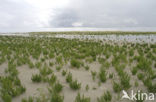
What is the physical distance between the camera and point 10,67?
189 inches

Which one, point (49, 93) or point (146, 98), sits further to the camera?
point (49, 93)

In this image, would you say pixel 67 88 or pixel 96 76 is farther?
pixel 96 76

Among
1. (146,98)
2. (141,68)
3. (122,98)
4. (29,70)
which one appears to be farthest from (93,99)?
(29,70)

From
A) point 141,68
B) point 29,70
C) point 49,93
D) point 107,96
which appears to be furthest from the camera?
point 29,70

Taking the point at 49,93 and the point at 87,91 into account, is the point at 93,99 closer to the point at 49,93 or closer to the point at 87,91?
the point at 87,91

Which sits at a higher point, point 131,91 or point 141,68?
point 141,68

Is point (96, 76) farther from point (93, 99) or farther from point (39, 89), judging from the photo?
point (39, 89)

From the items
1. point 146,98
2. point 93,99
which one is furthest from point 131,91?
point 93,99

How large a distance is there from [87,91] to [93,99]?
0.40m

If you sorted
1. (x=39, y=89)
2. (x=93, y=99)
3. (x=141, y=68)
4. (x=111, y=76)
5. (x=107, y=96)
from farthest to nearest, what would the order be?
(x=141, y=68)
(x=111, y=76)
(x=39, y=89)
(x=93, y=99)
(x=107, y=96)

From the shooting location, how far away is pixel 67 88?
134 inches

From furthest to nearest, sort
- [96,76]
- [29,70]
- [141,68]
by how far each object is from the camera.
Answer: [29,70]
[141,68]
[96,76]

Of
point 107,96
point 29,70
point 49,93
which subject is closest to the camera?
point 107,96

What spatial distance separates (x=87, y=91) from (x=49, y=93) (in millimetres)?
1212
